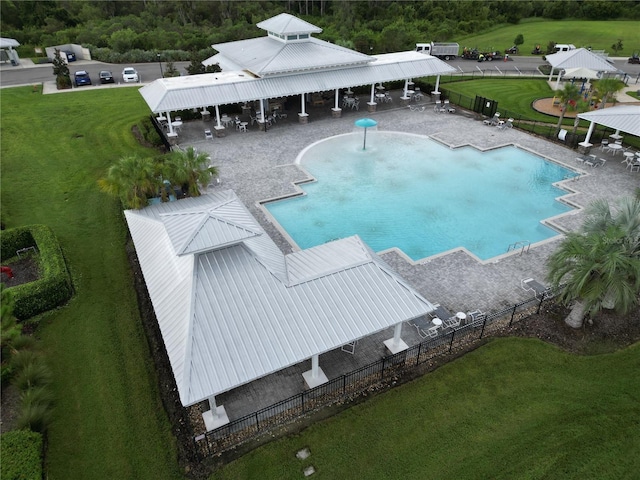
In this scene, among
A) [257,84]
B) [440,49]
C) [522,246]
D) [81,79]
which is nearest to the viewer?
[522,246]

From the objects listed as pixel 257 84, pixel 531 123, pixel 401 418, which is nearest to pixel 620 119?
pixel 531 123

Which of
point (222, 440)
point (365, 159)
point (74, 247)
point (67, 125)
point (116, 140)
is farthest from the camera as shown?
point (67, 125)

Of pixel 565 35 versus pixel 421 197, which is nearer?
pixel 421 197

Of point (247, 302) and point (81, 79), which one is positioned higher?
point (247, 302)

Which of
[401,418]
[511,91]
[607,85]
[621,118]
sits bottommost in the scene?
[401,418]

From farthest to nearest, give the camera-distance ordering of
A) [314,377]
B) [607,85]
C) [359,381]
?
[607,85]
[359,381]
[314,377]

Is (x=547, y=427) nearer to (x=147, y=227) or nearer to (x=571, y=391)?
(x=571, y=391)

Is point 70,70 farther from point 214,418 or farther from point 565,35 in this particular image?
point 565,35

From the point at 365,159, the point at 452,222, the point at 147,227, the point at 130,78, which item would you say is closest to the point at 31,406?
the point at 147,227

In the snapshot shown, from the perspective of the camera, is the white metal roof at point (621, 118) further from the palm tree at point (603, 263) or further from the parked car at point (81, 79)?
the parked car at point (81, 79)
